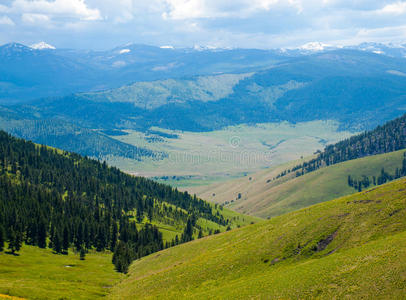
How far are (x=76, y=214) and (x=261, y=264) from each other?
127 m

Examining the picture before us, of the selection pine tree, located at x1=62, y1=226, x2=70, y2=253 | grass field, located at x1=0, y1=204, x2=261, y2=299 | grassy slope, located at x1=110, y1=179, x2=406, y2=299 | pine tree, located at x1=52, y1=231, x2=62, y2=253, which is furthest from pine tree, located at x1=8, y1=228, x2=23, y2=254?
grassy slope, located at x1=110, y1=179, x2=406, y2=299

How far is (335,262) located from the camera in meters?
60.8

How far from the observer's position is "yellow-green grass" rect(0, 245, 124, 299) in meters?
76.1

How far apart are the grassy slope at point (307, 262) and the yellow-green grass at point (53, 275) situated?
6.50 metres

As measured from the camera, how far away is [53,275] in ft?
319

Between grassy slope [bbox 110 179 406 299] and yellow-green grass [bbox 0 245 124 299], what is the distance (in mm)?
6497

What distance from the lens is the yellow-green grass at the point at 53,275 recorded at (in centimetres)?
7612

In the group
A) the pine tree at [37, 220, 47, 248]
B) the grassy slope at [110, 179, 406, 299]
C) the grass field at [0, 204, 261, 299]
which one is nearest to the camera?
the grassy slope at [110, 179, 406, 299]

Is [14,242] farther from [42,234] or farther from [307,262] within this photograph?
[307,262]

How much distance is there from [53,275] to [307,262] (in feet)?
211

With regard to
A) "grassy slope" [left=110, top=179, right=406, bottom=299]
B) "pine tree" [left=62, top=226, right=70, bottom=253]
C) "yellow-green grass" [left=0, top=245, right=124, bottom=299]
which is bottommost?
"pine tree" [left=62, top=226, right=70, bottom=253]

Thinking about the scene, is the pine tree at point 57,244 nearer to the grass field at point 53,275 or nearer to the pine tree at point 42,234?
the grass field at point 53,275

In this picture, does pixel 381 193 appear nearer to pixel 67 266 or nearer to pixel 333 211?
pixel 333 211

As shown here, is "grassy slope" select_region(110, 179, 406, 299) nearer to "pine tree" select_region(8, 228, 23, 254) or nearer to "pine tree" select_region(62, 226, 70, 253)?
"pine tree" select_region(8, 228, 23, 254)
